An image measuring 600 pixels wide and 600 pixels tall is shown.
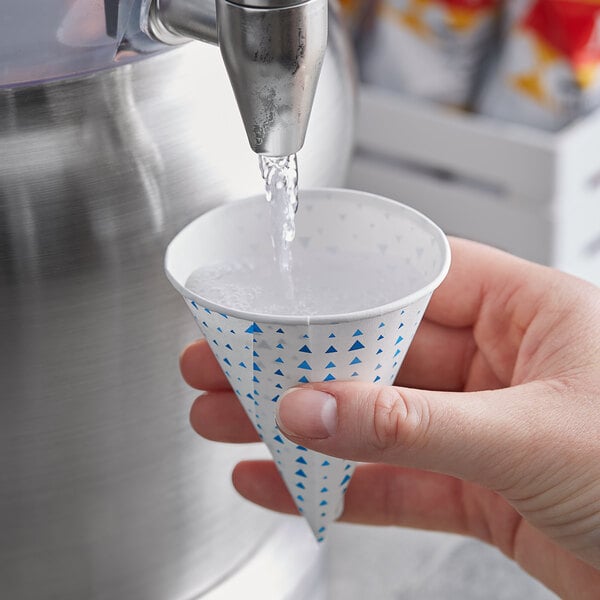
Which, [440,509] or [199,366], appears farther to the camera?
[440,509]

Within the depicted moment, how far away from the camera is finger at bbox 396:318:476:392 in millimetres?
602

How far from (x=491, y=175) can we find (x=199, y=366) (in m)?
0.50

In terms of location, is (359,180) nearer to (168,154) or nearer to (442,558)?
(442,558)

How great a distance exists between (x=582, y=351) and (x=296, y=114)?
0.18 m

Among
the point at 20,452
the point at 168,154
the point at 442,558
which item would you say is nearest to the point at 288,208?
the point at 168,154

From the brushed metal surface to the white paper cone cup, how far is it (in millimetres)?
19

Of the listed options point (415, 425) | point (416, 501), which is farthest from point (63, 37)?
point (416, 501)

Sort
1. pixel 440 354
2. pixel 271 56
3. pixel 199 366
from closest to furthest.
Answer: pixel 271 56
pixel 199 366
pixel 440 354

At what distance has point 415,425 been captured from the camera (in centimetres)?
40

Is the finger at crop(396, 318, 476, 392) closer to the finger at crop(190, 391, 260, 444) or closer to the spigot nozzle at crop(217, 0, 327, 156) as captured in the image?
the finger at crop(190, 391, 260, 444)

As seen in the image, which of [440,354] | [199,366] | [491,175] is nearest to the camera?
[199,366]

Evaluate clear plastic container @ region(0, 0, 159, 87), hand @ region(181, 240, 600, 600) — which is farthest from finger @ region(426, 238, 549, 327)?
clear plastic container @ region(0, 0, 159, 87)

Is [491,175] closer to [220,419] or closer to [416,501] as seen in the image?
[416,501]

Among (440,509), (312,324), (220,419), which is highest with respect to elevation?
(312,324)
